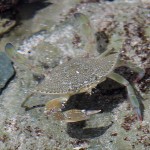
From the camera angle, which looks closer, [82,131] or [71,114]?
[71,114]

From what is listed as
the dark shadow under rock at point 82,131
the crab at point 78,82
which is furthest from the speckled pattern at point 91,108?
the crab at point 78,82

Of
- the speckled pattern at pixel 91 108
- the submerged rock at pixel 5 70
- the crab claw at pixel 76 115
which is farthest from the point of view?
the submerged rock at pixel 5 70

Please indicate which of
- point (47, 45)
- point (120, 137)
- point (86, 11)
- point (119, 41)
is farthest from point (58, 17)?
point (120, 137)

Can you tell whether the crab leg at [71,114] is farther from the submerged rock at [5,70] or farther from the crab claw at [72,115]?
the submerged rock at [5,70]

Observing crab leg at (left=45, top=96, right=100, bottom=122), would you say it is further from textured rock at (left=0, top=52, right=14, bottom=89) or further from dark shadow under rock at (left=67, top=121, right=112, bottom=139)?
textured rock at (left=0, top=52, right=14, bottom=89)

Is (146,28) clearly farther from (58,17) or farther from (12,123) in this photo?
(12,123)

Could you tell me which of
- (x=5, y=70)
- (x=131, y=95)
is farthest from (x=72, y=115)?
(x=5, y=70)

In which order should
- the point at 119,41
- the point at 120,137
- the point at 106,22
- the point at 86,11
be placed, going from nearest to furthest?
the point at 120,137, the point at 119,41, the point at 106,22, the point at 86,11

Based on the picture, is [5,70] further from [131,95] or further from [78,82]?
[131,95]
